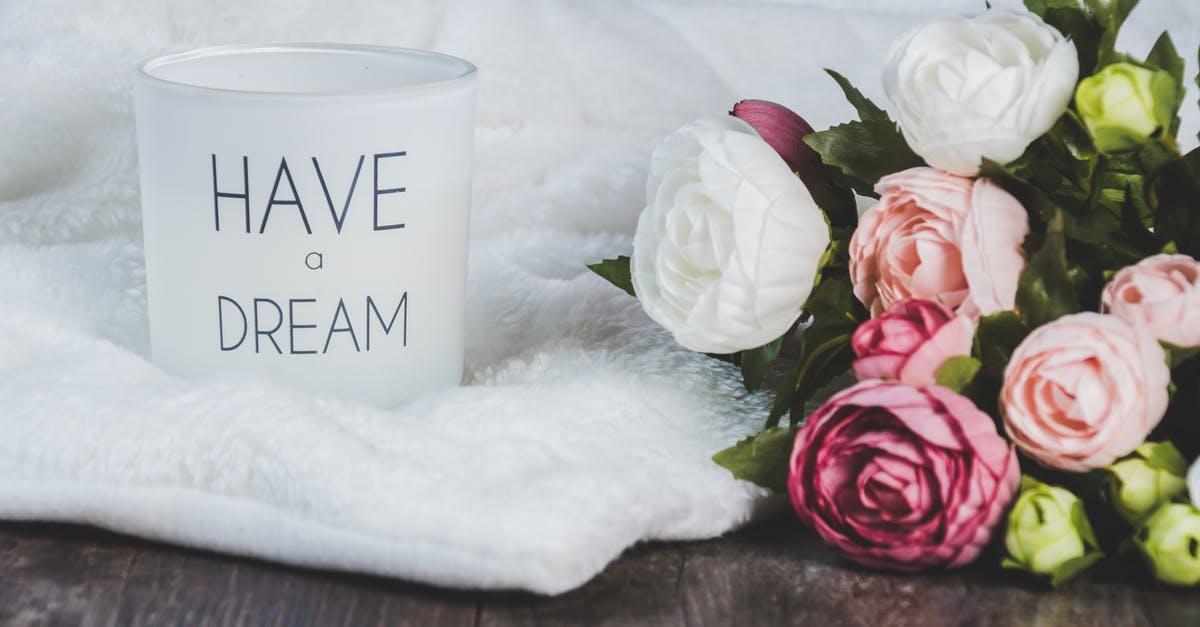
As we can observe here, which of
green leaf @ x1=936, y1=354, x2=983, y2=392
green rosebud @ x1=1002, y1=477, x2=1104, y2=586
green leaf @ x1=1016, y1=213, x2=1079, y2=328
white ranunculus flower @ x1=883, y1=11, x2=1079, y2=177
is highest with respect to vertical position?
white ranunculus flower @ x1=883, y1=11, x2=1079, y2=177

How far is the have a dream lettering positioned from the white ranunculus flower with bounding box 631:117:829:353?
0.33 ft

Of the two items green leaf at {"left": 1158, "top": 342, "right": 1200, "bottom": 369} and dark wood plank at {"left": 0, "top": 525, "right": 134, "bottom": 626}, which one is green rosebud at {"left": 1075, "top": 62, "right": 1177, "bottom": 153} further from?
dark wood plank at {"left": 0, "top": 525, "right": 134, "bottom": 626}

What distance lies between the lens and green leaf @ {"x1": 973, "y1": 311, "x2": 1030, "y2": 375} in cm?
49

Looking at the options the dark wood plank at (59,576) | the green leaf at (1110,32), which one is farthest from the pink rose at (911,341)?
the dark wood plank at (59,576)

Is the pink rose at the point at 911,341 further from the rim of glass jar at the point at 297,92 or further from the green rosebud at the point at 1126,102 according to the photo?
the rim of glass jar at the point at 297,92

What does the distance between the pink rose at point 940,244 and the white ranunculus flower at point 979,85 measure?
12 millimetres

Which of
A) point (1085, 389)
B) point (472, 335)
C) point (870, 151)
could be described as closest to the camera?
point (1085, 389)

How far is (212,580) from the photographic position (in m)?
0.48

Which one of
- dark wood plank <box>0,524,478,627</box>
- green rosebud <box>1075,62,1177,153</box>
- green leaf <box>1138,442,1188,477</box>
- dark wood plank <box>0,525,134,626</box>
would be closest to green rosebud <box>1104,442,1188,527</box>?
green leaf <box>1138,442,1188,477</box>

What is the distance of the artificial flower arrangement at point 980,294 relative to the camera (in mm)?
465

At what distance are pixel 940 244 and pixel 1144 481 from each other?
0.10 m

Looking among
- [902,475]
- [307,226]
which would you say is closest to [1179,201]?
[902,475]

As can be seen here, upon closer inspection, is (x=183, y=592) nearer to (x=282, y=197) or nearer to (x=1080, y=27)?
(x=282, y=197)

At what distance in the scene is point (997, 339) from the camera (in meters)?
0.49
